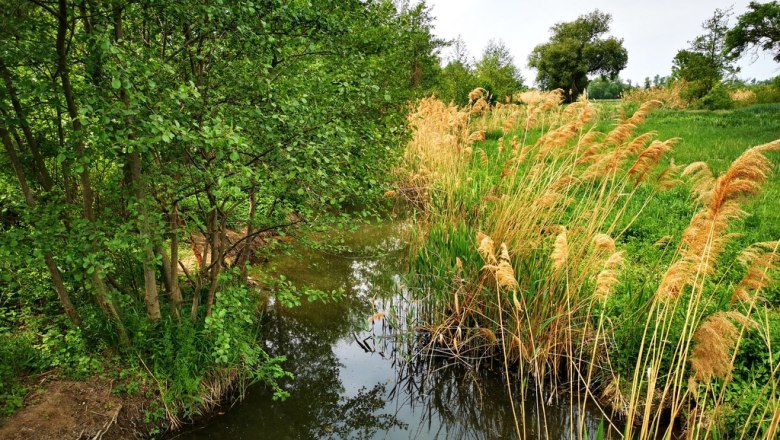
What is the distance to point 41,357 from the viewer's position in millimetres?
3268

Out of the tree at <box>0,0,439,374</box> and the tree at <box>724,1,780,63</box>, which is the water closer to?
the tree at <box>0,0,439,374</box>

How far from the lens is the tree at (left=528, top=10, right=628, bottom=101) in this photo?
134 feet

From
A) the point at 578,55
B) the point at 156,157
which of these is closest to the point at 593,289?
the point at 156,157

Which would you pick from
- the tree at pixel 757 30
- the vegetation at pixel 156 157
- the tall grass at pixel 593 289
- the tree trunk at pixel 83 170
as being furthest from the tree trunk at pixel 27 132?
the tree at pixel 757 30

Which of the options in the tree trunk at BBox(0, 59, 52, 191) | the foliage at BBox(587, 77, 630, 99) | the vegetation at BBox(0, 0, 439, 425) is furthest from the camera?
the foliage at BBox(587, 77, 630, 99)

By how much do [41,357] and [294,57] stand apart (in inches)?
116

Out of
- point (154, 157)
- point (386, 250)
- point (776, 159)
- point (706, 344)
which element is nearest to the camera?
point (706, 344)

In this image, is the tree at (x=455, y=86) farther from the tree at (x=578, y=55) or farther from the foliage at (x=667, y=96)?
the tree at (x=578, y=55)

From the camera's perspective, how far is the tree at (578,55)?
134ft

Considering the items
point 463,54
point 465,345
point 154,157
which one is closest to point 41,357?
point 154,157

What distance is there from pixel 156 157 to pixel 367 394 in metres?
2.67

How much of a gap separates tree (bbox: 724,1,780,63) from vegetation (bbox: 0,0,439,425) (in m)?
17.0

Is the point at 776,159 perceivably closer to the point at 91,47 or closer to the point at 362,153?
the point at 362,153

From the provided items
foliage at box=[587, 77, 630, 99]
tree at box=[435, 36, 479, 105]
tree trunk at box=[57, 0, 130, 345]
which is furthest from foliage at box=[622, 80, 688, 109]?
foliage at box=[587, 77, 630, 99]
